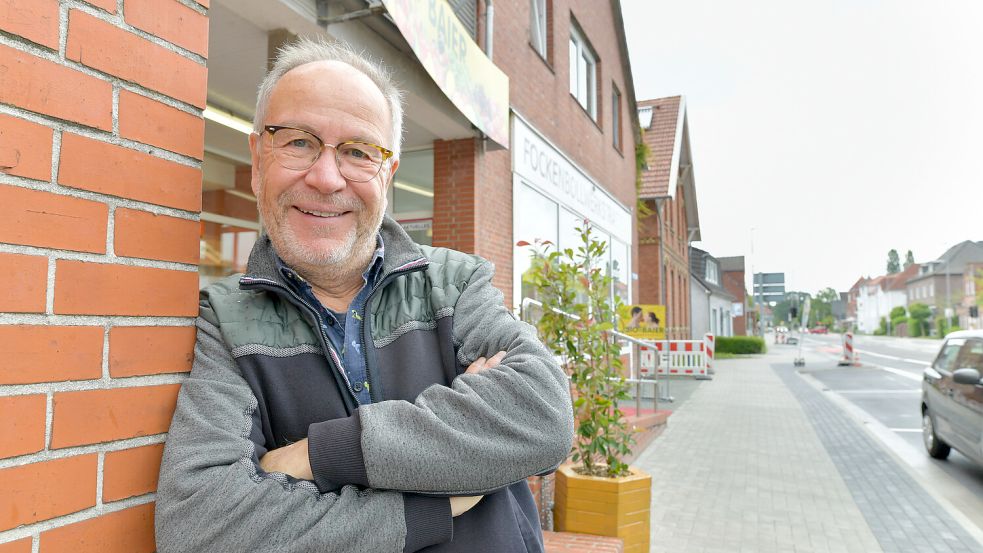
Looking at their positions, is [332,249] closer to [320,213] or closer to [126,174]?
[320,213]

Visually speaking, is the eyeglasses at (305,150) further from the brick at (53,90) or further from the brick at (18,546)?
the brick at (18,546)

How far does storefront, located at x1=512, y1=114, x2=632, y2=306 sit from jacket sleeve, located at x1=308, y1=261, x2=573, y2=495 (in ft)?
14.7

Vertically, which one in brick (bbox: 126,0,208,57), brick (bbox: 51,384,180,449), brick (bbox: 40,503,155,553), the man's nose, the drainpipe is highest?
the drainpipe

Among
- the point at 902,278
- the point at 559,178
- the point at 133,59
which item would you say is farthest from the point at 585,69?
the point at 902,278

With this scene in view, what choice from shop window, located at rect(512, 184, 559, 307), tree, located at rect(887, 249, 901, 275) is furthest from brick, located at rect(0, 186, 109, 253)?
tree, located at rect(887, 249, 901, 275)

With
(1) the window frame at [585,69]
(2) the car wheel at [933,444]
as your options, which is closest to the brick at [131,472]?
(2) the car wheel at [933,444]

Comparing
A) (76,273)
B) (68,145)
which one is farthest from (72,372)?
(68,145)

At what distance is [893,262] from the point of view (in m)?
130

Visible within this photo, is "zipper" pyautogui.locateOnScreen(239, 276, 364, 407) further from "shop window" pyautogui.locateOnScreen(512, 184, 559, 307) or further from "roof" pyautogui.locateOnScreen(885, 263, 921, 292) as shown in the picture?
"roof" pyautogui.locateOnScreen(885, 263, 921, 292)

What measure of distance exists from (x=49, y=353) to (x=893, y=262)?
154602 mm

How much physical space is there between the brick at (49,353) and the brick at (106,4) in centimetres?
56

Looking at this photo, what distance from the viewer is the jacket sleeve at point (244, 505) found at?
3.57ft

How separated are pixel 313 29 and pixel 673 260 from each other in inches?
839

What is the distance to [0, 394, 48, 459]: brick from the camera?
3.05 feet
